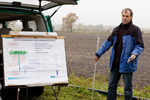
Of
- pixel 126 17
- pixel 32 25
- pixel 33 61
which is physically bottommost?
pixel 33 61

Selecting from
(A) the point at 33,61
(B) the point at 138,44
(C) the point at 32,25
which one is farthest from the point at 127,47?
(C) the point at 32,25

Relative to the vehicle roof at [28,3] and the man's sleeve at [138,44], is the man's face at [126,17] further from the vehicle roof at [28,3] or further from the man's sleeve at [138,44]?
the vehicle roof at [28,3]

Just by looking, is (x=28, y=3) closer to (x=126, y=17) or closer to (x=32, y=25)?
(x=32, y=25)

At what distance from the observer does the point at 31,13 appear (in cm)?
456

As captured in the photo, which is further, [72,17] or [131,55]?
[72,17]

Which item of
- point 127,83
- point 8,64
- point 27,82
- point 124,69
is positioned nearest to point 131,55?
point 124,69

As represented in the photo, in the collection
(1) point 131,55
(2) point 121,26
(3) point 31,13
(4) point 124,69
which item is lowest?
(4) point 124,69

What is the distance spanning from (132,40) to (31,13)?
2.29m

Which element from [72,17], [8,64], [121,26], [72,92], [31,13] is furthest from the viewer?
[72,17]

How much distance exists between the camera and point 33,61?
3.80 metres

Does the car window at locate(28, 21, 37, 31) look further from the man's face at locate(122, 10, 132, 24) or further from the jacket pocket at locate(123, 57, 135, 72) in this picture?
the jacket pocket at locate(123, 57, 135, 72)

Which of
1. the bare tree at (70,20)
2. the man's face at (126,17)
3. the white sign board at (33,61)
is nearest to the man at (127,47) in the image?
the man's face at (126,17)

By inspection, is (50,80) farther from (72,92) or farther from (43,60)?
(72,92)

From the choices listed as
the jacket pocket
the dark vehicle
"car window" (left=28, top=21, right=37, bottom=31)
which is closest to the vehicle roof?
the dark vehicle
